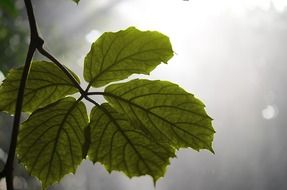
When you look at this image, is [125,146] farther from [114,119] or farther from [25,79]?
[25,79]

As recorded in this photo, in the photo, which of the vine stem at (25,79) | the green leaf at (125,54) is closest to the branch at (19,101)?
the vine stem at (25,79)

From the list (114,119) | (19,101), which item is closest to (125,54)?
(114,119)

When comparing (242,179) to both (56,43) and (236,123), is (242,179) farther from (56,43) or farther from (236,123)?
(56,43)

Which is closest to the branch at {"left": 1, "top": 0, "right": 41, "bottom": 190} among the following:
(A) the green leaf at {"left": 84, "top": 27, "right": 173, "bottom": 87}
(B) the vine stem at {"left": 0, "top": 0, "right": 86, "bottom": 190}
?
(B) the vine stem at {"left": 0, "top": 0, "right": 86, "bottom": 190}

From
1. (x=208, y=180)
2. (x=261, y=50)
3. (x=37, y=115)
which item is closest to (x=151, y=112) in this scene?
(x=37, y=115)

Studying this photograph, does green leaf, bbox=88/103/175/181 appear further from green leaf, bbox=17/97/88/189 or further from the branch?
the branch
